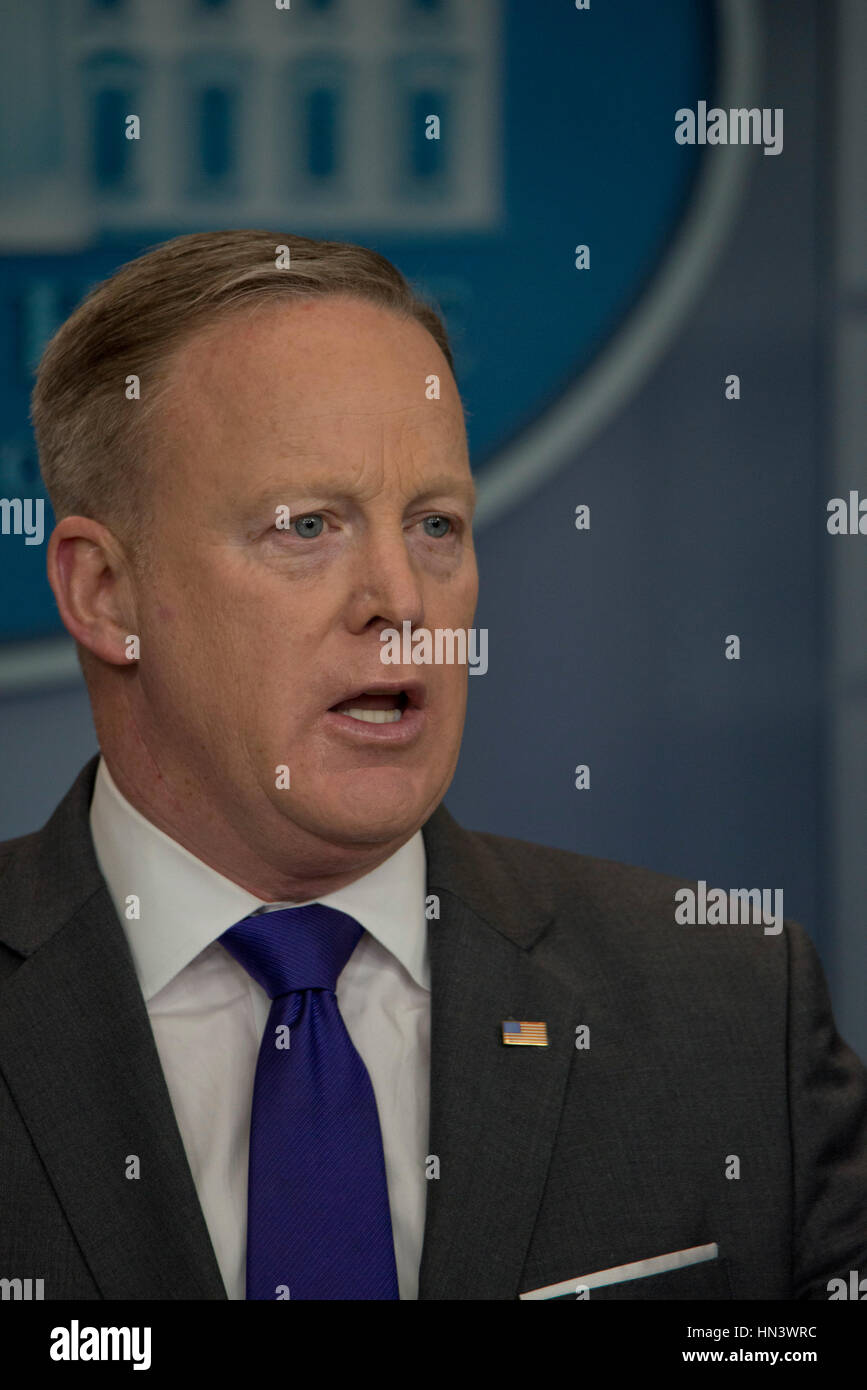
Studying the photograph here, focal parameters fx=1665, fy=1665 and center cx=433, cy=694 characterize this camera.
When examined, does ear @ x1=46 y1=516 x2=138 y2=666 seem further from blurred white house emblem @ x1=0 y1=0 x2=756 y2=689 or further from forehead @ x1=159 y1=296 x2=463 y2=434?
blurred white house emblem @ x1=0 y1=0 x2=756 y2=689

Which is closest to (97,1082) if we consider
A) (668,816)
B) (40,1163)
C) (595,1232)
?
(40,1163)

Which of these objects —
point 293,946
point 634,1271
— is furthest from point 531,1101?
point 293,946

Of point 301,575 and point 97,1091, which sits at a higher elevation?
point 301,575

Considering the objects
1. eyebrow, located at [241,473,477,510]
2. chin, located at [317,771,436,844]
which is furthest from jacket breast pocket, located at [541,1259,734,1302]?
eyebrow, located at [241,473,477,510]

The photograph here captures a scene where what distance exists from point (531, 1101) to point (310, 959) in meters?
0.29

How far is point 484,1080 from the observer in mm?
1842

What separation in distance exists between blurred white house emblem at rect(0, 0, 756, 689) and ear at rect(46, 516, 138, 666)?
26.5 inches

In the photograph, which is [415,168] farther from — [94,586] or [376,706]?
[376,706]

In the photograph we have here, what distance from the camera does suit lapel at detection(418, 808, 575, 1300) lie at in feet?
5.74

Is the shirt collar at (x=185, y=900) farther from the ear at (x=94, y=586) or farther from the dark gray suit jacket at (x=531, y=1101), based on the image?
the ear at (x=94, y=586)

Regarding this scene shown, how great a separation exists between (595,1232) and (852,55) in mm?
2007

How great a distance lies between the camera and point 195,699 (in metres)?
1.90

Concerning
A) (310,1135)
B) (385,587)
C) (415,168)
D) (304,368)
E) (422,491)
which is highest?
(415,168)

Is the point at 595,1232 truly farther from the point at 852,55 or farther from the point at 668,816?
the point at 852,55
